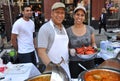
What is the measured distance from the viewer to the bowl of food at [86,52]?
2643mm

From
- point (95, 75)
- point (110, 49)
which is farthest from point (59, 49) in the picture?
point (110, 49)

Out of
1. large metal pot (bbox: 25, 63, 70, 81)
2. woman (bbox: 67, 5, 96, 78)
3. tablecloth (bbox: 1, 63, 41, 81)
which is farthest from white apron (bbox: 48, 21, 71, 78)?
large metal pot (bbox: 25, 63, 70, 81)

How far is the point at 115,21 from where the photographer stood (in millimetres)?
10961

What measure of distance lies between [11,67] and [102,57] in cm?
160

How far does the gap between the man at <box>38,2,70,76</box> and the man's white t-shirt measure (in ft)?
4.19

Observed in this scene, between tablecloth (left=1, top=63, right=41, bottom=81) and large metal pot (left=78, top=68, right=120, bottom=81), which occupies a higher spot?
large metal pot (left=78, top=68, right=120, bottom=81)

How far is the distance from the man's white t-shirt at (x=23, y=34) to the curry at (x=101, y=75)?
201cm

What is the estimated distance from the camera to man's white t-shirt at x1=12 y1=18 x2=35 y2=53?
3568 millimetres

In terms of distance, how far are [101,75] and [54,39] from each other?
2.41ft

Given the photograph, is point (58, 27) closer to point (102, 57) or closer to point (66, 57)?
point (66, 57)

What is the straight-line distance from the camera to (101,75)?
71.1 inches

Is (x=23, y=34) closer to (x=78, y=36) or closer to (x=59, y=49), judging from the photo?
(x=78, y=36)

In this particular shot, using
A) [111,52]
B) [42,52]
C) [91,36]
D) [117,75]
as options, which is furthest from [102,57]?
[117,75]

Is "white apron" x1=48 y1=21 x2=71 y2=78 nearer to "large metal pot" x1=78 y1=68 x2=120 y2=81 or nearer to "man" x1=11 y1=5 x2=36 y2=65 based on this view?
"large metal pot" x1=78 y1=68 x2=120 y2=81
